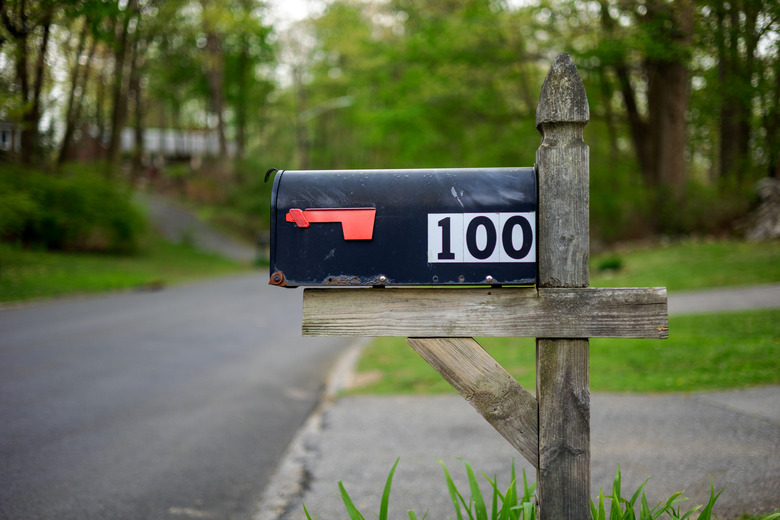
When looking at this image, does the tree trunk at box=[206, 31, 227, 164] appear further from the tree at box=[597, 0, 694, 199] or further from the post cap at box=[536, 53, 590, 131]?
the post cap at box=[536, 53, 590, 131]

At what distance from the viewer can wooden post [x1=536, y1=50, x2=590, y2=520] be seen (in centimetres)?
225

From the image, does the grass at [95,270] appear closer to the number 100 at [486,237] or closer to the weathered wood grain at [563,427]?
the number 100 at [486,237]

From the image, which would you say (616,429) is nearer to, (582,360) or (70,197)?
(582,360)

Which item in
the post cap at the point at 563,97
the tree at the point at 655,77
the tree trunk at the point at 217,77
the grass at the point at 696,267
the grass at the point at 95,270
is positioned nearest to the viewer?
the post cap at the point at 563,97

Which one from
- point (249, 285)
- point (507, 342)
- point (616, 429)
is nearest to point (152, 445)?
point (616, 429)

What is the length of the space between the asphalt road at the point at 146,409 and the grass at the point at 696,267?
279 inches

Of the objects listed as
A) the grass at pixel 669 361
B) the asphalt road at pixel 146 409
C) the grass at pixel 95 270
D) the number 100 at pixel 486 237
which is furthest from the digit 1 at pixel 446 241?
the grass at pixel 95 270

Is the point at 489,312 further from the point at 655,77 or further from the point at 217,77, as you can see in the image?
the point at 217,77

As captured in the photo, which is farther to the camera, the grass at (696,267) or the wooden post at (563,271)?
the grass at (696,267)

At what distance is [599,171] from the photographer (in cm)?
2408

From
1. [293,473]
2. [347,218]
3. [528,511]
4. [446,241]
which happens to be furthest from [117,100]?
[528,511]

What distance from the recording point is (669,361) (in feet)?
22.1

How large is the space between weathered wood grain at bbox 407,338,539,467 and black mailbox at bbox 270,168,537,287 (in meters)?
0.25

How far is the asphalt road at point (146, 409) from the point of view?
3.79 m
